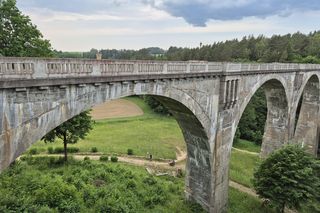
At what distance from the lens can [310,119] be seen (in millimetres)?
39312

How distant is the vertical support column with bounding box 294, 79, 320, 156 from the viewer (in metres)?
38.9

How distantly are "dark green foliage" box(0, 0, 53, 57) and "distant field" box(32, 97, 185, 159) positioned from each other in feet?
48.7

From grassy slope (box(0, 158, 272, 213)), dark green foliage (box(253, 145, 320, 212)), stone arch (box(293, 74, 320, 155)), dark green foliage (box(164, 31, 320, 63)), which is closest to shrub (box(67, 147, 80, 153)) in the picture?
grassy slope (box(0, 158, 272, 213))

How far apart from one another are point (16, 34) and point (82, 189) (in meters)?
12.8

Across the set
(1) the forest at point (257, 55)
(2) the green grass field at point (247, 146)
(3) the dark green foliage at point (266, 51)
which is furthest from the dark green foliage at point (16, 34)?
(3) the dark green foliage at point (266, 51)

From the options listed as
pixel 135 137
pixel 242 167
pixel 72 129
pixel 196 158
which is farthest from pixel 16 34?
pixel 242 167

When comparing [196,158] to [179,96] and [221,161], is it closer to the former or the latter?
[221,161]

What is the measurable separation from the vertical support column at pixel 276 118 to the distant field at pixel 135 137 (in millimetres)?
11811

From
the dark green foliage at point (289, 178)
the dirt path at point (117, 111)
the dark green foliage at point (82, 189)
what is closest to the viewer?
the dark green foliage at point (82, 189)

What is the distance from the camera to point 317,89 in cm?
3853

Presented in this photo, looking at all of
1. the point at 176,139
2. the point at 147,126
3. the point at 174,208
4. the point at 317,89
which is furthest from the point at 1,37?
the point at 317,89

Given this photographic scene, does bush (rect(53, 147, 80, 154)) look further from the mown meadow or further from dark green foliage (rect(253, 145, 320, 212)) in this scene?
dark green foliage (rect(253, 145, 320, 212))

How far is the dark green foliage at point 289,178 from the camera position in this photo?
1816 cm

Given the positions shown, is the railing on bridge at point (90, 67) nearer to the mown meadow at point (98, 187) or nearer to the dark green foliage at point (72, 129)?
the mown meadow at point (98, 187)
